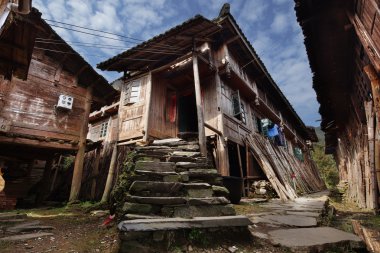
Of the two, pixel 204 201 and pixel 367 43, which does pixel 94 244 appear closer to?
pixel 204 201

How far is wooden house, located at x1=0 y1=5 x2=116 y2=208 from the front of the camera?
8.12 m

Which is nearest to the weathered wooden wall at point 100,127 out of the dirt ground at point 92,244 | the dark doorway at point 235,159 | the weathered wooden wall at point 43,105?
the weathered wooden wall at point 43,105

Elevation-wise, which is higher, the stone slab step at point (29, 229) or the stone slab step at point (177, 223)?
the stone slab step at point (177, 223)

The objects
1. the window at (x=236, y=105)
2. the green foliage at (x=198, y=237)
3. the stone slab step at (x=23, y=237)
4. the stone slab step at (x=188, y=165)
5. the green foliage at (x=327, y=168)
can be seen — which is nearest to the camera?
the green foliage at (x=198, y=237)

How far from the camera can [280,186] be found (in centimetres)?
820

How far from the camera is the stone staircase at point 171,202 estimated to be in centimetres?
274

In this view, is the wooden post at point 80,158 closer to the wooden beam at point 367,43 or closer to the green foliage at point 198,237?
the green foliage at point 198,237

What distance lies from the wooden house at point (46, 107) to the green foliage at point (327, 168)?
25.2m

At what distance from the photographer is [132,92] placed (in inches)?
372

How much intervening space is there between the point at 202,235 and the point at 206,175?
67.6 inches

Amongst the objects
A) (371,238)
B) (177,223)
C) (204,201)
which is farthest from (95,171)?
(371,238)

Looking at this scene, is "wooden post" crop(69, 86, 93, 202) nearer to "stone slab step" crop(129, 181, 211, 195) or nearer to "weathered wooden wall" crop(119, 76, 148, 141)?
"weathered wooden wall" crop(119, 76, 148, 141)

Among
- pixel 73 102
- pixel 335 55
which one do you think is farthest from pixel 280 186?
pixel 73 102

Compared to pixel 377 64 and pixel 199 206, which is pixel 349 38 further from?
pixel 199 206
